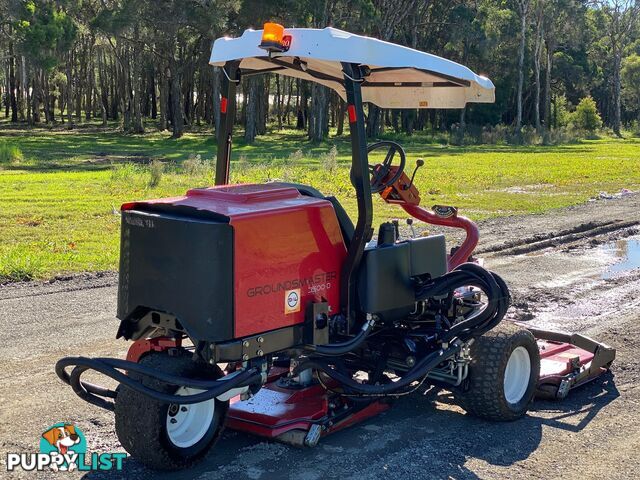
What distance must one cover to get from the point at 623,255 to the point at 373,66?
8958 millimetres

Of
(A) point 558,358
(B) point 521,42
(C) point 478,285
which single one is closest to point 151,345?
(C) point 478,285

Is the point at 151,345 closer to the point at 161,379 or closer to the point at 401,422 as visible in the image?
the point at 161,379

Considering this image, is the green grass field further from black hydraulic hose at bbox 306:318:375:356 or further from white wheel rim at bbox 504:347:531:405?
white wheel rim at bbox 504:347:531:405

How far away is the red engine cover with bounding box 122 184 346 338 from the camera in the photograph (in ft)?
14.6

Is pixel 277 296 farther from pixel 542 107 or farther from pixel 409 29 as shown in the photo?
pixel 542 107

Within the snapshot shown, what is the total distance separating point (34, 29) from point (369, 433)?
36.6 m

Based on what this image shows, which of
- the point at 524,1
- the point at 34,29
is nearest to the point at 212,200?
the point at 34,29

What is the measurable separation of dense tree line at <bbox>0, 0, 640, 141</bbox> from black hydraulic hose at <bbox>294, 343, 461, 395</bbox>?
36299mm

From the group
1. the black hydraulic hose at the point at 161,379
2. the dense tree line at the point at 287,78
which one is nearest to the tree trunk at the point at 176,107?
the dense tree line at the point at 287,78

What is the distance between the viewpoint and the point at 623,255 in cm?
1267

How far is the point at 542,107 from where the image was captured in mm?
72000

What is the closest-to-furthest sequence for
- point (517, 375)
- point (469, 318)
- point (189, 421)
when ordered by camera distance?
point (189, 421)
point (469, 318)
point (517, 375)

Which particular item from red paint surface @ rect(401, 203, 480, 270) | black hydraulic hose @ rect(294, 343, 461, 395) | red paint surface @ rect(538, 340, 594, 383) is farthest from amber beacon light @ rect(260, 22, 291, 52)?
red paint surface @ rect(538, 340, 594, 383)

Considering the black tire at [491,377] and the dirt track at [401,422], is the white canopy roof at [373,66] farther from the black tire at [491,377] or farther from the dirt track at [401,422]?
the dirt track at [401,422]
